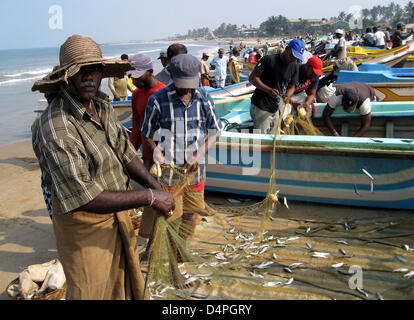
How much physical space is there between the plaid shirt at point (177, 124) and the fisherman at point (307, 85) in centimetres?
288

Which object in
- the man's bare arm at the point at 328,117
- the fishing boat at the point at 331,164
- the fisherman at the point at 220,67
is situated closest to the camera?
the fishing boat at the point at 331,164

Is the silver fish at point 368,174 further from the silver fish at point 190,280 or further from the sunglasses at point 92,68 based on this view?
the sunglasses at point 92,68

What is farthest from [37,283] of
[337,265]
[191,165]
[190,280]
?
[337,265]

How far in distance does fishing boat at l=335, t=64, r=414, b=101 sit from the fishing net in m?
3.97

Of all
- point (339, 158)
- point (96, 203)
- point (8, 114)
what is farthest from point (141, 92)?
point (8, 114)

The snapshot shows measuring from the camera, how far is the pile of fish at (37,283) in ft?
11.7

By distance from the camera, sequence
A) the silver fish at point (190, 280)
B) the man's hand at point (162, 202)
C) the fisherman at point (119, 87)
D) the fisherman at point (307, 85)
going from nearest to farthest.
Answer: the man's hand at point (162, 202)
the silver fish at point (190, 280)
the fisherman at point (307, 85)
the fisherman at point (119, 87)

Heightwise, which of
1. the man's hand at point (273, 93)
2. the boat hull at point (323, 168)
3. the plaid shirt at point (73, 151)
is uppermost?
the man's hand at point (273, 93)

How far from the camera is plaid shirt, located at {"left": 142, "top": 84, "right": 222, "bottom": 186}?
11.5 ft

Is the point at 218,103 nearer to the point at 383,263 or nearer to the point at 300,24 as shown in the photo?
the point at 383,263

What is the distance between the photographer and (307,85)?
6211mm

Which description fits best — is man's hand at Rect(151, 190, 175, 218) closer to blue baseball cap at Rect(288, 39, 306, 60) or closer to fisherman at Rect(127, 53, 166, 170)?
fisherman at Rect(127, 53, 166, 170)

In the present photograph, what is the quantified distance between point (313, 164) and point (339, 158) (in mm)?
377

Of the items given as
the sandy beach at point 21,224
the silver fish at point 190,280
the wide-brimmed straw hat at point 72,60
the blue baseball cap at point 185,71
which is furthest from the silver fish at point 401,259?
the sandy beach at point 21,224
